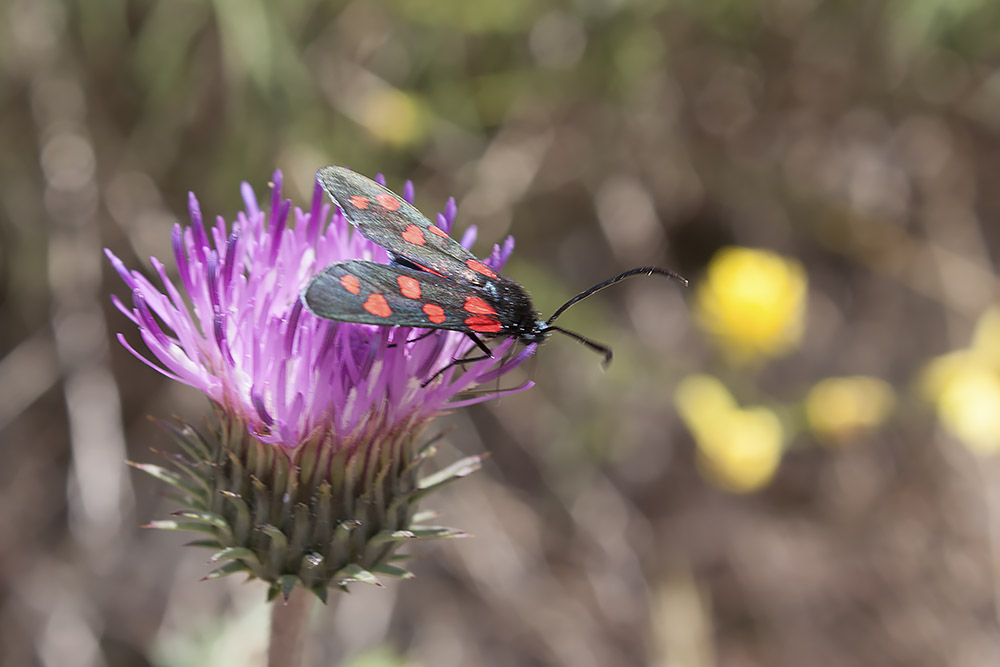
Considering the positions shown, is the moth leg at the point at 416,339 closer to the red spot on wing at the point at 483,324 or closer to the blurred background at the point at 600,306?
the red spot on wing at the point at 483,324

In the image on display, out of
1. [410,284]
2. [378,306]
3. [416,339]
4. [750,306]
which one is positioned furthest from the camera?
[750,306]

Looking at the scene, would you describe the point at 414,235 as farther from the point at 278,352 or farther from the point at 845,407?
the point at 845,407

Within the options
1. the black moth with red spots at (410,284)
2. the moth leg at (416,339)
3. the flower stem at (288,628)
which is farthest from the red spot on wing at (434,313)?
the flower stem at (288,628)

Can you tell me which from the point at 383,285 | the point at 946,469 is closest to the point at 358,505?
the point at 383,285

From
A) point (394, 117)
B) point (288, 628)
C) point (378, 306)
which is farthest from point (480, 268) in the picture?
point (394, 117)

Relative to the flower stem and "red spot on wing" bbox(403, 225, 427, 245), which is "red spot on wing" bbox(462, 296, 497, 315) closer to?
"red spot on wing" bbox(403, 225, 427, 245)

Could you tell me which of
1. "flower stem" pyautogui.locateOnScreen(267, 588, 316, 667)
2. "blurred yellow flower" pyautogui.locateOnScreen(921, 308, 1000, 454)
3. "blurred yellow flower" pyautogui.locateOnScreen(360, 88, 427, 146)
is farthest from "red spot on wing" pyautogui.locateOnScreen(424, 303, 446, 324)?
"blurred yellow flower" pyautogui.locateOnScreen(921, 308, 1000, 454)
